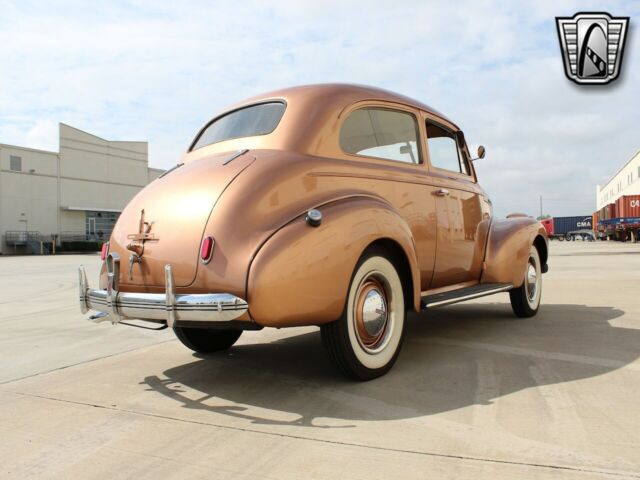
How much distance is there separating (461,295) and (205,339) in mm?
2124

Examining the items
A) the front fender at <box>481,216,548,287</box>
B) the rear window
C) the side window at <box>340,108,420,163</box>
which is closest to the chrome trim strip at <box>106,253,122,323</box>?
the rear window

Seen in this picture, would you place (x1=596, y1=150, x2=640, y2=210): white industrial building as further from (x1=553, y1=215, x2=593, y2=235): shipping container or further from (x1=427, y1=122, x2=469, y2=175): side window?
(x1=427, y1=122, x2=469, y2=175): side window

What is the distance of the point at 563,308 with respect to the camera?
256 inches

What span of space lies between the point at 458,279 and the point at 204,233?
260cm

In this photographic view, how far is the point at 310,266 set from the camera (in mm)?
3006

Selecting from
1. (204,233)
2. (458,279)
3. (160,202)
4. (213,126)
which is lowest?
(458,279)

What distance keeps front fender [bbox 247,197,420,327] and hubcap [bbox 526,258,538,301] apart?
317 cm

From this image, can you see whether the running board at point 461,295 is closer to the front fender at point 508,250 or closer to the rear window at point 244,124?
the front fender at point 508,250

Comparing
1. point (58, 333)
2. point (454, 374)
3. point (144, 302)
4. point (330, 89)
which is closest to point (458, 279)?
point (454, 374)

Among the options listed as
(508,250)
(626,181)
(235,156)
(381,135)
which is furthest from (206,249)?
(626,181)

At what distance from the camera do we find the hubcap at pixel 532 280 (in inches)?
231

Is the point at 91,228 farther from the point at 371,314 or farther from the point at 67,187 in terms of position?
the point at 371,314

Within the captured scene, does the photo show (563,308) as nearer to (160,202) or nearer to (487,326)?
(487,326)

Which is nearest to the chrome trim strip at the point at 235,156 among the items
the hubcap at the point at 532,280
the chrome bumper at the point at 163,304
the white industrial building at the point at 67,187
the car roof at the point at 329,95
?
the car roof at the point at 329,95
